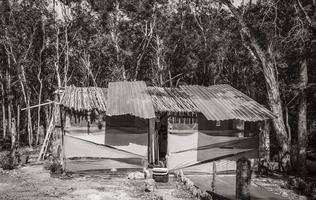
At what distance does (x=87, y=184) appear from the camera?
11.4 metres

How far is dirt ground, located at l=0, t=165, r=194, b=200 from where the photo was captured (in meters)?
10.0

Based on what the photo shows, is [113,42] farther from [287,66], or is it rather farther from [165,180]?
[165,180]

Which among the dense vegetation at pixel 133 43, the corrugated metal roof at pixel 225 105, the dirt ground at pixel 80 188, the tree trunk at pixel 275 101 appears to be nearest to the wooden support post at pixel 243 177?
the dirt ground at pixel 80 188

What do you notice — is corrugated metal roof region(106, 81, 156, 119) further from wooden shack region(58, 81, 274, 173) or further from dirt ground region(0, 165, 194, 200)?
dirt ground region(0, 165, 194, 200)

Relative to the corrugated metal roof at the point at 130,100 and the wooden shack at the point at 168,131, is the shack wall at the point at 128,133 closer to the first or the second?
the wooden shack at the point at 168,131

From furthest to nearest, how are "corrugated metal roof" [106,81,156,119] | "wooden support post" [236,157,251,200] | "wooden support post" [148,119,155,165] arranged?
"wooden support post" [148,119,155,165], "corrugated metal roof" [106,81,156,119], "wooden support post" [236,157,251,200]

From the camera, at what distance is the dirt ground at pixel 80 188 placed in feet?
32.9

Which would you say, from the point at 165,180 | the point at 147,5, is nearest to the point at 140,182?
the point at 165,180

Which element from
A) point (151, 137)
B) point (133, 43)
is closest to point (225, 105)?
point (151, 137)

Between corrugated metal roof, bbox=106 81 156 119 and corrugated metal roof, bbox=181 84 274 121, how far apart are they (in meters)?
1.83

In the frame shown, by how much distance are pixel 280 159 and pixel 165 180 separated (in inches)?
204

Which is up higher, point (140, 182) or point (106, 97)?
point (106, 97)

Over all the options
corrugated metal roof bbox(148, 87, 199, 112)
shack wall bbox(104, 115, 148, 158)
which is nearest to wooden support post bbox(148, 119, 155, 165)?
shack wall bbox(104, 115, 148, 158)

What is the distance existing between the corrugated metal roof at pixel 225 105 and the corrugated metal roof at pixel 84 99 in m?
3.45
